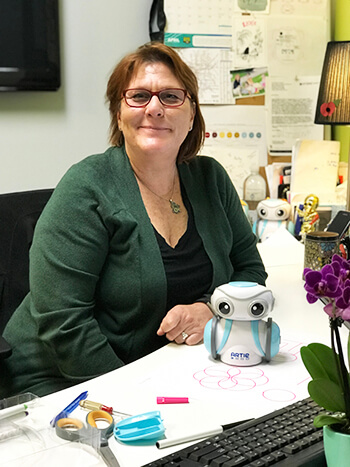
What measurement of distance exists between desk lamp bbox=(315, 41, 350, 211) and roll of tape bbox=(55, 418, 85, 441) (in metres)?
1.53

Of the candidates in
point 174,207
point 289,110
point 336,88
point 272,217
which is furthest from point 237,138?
Result: point 174,207

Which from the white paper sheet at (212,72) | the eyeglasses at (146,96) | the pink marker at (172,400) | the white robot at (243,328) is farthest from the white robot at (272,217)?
the pink marker at (172,400)

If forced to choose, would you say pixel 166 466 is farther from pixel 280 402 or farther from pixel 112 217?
pixel 112 217

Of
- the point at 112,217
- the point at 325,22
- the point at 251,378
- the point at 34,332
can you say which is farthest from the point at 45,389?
the point at 325,22

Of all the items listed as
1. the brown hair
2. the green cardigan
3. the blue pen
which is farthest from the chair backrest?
the blue pen

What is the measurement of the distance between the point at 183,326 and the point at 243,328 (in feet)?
0.60

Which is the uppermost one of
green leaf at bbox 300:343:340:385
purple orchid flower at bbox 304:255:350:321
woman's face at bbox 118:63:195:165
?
woman's face at bbox 118:63:195:165

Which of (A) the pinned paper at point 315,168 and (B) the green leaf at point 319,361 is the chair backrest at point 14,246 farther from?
(A) the pinned paper at point 315,168

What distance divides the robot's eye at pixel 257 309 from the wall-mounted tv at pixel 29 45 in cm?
153

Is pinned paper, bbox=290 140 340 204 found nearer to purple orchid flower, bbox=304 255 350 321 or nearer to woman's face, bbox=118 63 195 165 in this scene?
woman's face, bbox=118 63 195 165

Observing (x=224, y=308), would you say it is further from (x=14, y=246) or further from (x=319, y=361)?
(x=14, y=246)

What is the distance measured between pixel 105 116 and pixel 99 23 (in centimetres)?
36

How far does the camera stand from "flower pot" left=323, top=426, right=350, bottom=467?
744 millimetres

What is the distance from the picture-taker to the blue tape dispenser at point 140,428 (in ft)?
3.00
